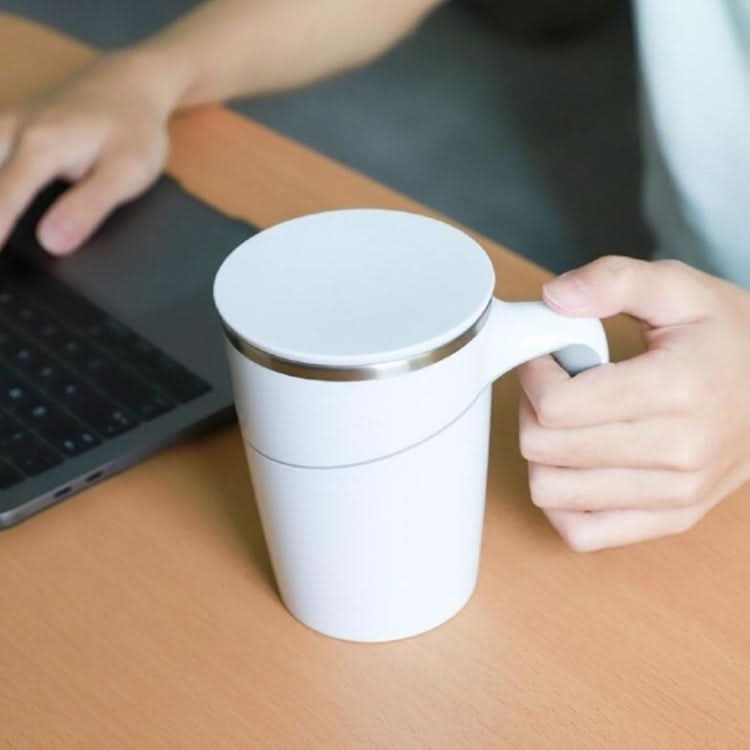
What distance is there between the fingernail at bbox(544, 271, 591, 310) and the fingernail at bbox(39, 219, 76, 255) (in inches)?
16.4

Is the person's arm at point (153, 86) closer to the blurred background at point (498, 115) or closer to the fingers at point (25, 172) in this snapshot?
the fingers at point (25, 172)

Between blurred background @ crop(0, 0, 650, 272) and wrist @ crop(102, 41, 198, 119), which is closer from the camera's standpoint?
wrist @ crop(102, 41, 198, 119)

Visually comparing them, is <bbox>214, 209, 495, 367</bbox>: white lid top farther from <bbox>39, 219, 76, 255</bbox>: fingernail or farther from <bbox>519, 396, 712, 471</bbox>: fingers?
<bbox>39, 219, 76, 255</bbox>: fingernail

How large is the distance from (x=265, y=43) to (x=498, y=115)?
1270mm

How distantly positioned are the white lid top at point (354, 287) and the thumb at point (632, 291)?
47mm

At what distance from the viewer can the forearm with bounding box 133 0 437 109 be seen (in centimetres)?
94

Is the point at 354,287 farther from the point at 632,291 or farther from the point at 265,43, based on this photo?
the point at 265,43

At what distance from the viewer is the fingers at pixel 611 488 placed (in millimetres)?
525

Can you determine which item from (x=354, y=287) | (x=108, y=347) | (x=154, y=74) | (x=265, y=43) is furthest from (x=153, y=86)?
(x=354, y=287)

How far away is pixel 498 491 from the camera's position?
595 mm

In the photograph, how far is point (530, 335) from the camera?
46 cm

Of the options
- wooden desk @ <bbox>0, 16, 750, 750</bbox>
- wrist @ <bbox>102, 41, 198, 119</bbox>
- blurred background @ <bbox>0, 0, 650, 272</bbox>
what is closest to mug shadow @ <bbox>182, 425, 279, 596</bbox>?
wooden desk @ <bbox>0, 16, 750, 750</bbox>

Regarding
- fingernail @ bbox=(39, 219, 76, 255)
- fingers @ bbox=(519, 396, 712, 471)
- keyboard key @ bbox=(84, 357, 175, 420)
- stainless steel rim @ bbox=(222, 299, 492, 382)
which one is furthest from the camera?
fingernail @ bbox=(39, 219, 76, 255)

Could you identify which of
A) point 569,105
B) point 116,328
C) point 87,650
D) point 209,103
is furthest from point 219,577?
point 569,105
